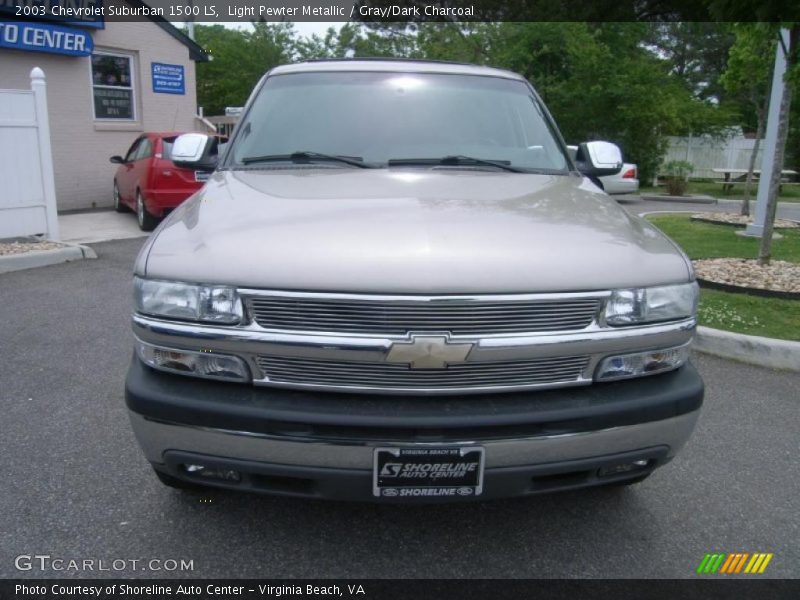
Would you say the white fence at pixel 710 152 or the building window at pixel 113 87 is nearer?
the building window at pixel 113 87

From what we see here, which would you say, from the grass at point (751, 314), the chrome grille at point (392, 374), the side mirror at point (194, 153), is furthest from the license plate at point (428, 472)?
the grass at point (751, 314)

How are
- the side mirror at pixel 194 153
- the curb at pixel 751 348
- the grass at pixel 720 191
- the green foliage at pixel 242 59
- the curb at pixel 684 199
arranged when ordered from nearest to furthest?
the side mirror at pixel 194 153 < the curb at pixel 751 348 < the curb at pixel 684 199 < the grass at pixel 720 191 < the green foliage at pixel 242 59

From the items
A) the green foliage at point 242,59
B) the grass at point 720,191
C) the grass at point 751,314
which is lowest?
the grass at point 720,191

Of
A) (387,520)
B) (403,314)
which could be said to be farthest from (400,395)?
(387,520)

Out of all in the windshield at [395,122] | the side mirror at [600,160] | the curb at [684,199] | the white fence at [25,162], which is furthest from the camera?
the curb at [684,199]

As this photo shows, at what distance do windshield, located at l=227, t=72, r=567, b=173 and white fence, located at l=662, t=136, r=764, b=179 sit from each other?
25230 mm

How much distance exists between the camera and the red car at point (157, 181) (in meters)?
9.90

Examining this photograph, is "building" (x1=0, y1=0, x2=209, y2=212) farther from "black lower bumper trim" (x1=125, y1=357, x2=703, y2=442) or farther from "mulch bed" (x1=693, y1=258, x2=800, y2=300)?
"black lower bumper trim" (x1=125, y1=357, x2=703, y2=442)

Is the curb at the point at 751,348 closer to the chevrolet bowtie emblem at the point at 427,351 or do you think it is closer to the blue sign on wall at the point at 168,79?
the chevrolet bowtie emblem at the point at 427,351

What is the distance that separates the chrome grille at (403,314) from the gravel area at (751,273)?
478 cm

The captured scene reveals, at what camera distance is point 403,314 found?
7.06 ft

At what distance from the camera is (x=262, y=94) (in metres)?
3.77

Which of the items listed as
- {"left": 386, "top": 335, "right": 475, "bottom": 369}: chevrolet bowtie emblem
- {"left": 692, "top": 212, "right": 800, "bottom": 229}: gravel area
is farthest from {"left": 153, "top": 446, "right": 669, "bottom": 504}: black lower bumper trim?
{"left": 692, "top": 212, "right": 800, "bottom": 229}: gravel area

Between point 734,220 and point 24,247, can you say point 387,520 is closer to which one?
point 24,247
